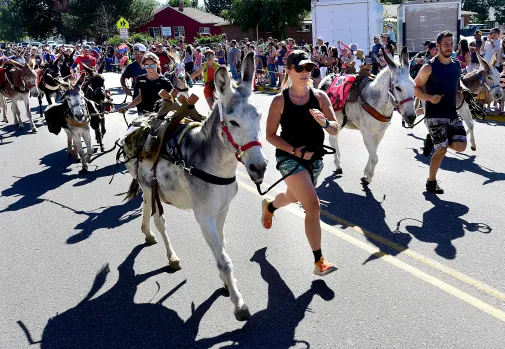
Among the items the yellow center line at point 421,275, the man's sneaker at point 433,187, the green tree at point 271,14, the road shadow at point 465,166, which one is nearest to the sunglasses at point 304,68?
the yellow center line at point 421,275

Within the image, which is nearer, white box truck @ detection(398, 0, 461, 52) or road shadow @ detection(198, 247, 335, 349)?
road shadow @ detection(198, 247, 335, 349)

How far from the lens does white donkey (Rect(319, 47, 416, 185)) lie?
6.88 meters

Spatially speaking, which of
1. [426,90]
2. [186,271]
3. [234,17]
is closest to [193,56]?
[426,90]

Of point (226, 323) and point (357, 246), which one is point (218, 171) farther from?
point (357, 246)

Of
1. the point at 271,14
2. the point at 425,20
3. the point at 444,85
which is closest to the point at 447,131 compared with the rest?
the point at 444,85

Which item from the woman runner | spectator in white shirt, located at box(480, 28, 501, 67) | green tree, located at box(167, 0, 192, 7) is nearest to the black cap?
the woman runner

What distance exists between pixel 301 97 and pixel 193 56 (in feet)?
74.5

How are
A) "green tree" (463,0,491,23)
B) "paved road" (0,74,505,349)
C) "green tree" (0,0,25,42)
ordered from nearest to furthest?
"paved road" (0,74,505,349) → "green tree" (463,0,491,23) → "green tree" (0,0,25,42)

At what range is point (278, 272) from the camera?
5.06 metres

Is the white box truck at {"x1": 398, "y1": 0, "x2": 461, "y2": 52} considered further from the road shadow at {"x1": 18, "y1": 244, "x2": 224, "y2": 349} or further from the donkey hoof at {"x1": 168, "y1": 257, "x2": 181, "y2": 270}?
the road shadow at {"x1": 18, "y1": 244, "x2": 224, "y2": 349}

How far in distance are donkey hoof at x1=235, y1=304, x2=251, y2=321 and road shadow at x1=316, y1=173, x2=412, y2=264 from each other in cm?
164

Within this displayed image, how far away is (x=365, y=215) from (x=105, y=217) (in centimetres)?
385

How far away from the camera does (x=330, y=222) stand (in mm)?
6406

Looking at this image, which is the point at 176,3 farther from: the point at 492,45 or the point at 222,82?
the point at 222,82
